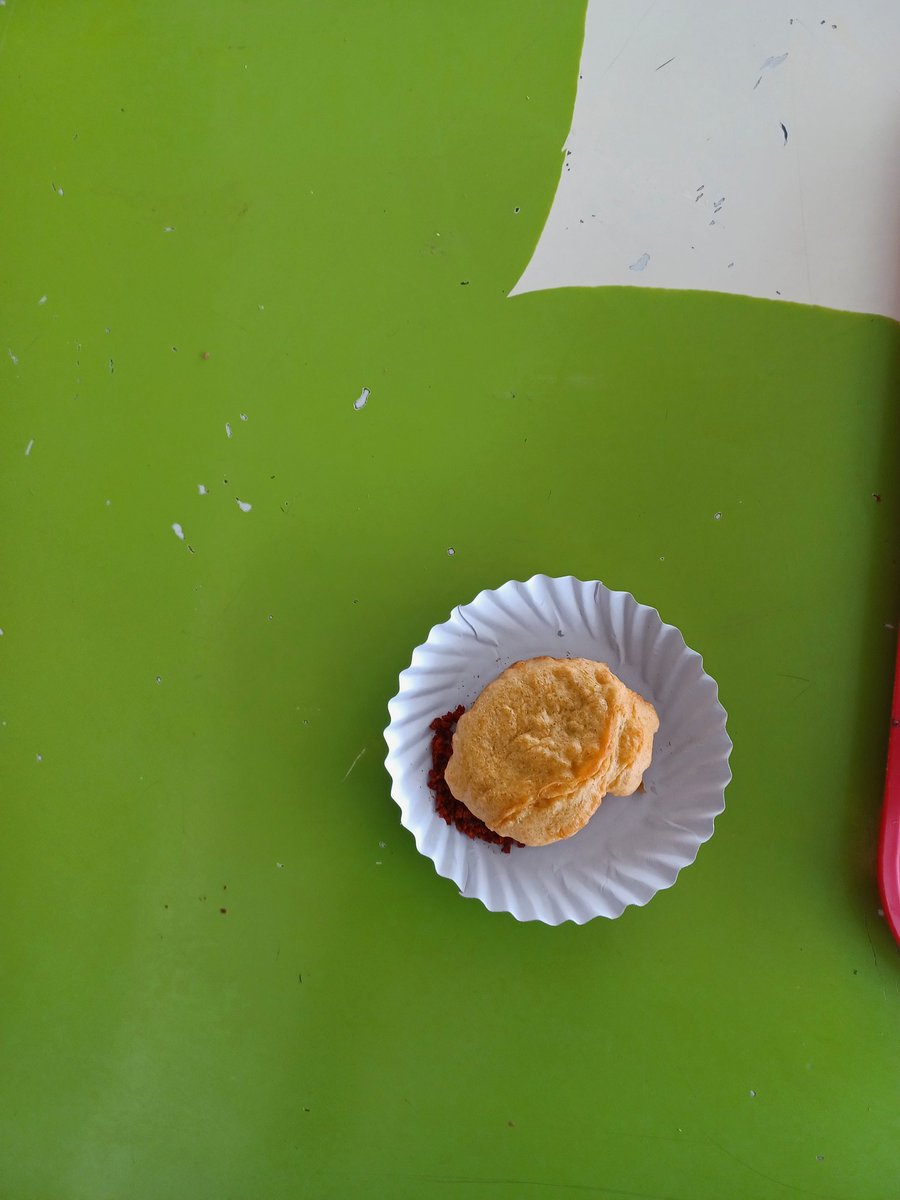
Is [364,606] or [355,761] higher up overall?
[364,606]

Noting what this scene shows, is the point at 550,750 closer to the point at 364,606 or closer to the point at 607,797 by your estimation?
the point at 607,797

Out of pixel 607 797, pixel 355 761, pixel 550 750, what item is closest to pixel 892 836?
pixel 607 797

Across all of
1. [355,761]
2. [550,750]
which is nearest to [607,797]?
[550,750]

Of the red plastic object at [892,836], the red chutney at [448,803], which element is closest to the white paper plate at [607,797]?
the red chutney at [448,803]

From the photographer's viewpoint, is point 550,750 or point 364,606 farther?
point 364,606

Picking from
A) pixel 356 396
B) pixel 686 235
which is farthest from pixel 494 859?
pixel 686 235

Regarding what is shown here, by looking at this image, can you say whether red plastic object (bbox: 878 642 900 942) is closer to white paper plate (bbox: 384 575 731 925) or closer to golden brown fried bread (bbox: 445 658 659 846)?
white paper plate (bbox: 384 575 731 925)
